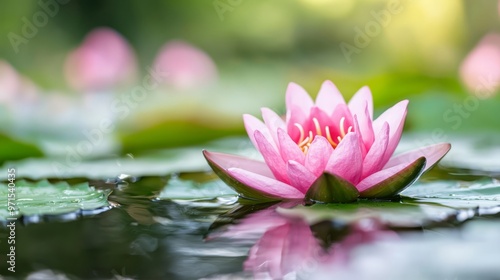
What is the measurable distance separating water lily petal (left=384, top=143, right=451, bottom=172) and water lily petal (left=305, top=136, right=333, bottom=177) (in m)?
0.14

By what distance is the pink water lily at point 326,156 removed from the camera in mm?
869

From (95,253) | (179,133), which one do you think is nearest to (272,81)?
(179,133)

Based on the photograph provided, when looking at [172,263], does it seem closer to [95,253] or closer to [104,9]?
[95,253]

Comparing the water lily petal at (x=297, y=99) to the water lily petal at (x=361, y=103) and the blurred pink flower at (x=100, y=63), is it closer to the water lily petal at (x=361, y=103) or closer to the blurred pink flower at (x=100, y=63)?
the water lily petal at (x=361, y=103)

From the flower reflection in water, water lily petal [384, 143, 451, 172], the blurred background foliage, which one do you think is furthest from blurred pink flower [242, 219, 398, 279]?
the blurred background foliage

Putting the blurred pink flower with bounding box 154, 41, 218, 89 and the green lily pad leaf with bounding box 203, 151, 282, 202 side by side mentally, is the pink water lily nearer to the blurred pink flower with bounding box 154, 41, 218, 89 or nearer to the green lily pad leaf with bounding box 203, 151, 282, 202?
the green lily pad leaf with bounding box 203, 151, 282, 202

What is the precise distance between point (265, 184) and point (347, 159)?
0.41 feet

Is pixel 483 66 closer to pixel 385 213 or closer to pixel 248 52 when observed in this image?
pixel 248 52

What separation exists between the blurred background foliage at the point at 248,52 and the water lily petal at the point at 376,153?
0.99 meters

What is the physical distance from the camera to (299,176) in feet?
2.94

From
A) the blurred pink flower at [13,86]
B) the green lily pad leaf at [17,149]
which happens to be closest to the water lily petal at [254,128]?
the green lily pad leaf at [17,149]

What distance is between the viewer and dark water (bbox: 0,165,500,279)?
0.62 m

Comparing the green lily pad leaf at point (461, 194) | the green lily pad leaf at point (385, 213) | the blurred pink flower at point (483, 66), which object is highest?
the blurred pink flower at point (483, 66)

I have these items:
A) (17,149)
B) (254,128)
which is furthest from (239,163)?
(17,149)
